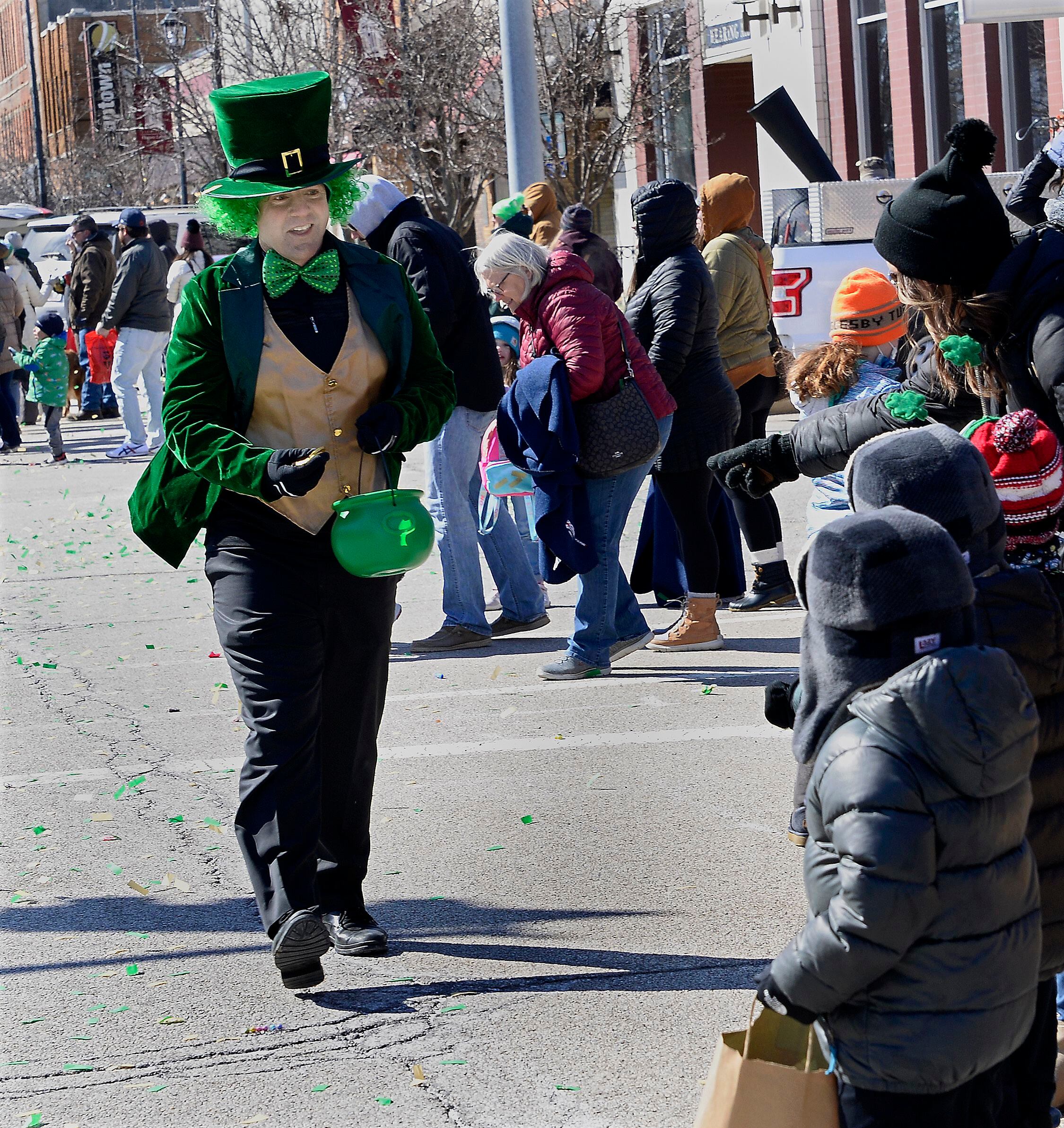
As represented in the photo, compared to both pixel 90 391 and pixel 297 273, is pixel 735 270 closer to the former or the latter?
pixel 297 273

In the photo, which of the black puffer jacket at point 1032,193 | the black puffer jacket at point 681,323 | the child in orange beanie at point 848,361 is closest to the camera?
the child in orange beanie at point 848,361

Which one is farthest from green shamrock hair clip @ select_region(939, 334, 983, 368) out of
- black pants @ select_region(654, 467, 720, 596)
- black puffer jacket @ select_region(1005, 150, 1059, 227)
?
black puffer jacket @ select_region(1005, 150, 1059, 227)

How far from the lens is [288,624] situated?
14.1 ft

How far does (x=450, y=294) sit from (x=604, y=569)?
138 centimetres

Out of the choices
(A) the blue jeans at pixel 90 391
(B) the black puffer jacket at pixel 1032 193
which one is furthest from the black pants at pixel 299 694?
(A) the blue jeans at pixel 90 391

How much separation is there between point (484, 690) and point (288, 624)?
3127mm

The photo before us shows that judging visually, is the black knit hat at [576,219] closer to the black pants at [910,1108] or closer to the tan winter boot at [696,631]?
the tan winter boot at [696,631]

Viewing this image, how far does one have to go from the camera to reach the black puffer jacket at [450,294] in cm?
743

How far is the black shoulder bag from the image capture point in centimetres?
698

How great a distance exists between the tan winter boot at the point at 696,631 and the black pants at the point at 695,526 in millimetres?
54

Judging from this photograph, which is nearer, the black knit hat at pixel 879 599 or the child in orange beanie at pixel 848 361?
the black knit hat at pixel 879 599

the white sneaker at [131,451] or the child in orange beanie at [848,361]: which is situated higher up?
the child in orange beanie at [848,361]

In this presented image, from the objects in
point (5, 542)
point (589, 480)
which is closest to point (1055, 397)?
point (589, 480)

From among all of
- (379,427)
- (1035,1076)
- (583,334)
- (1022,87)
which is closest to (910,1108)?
(1035,1076)
